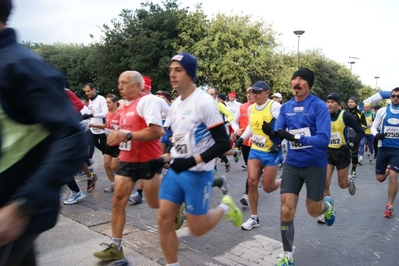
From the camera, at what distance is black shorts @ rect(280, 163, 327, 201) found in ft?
13.1

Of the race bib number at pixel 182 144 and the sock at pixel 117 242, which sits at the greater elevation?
the race bib number at pixel 182 144

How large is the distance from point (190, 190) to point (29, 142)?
1.86 meters

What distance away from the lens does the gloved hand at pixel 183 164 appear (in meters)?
3.00

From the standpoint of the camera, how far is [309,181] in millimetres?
4020

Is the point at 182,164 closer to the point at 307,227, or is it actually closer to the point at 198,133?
the point at 198,133

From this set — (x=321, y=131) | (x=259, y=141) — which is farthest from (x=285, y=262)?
(x=259, y=141)

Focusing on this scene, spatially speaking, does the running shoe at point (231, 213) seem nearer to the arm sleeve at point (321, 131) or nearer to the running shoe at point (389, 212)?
the arm sleeve at point (321, 131)

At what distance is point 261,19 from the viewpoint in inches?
1362

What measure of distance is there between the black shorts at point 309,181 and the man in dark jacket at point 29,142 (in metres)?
3.02

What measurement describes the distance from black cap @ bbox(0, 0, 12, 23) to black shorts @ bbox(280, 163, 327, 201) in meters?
3.31

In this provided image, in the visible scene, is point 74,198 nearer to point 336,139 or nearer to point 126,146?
point 126,146

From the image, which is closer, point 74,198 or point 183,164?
point 183,164

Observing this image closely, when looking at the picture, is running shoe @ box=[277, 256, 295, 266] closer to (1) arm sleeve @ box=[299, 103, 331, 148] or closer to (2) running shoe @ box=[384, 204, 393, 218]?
(1) arm sleeve @ box=[299, 103, 331, 148]

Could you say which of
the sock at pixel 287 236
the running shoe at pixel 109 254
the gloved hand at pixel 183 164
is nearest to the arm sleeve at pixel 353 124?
the sock at pixel 287 236
